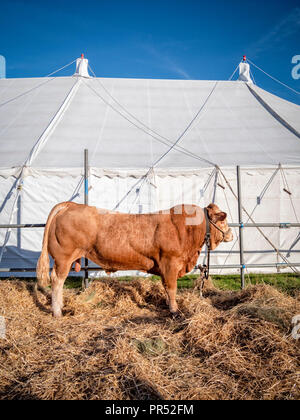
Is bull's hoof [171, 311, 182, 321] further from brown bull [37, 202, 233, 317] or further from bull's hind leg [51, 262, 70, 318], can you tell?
bull's hind leg [51, 262, 70, 318]

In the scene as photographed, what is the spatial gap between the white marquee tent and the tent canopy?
0.02m

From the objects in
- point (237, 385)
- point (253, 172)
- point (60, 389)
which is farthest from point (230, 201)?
point (60, 389)

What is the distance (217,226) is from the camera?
3.35 m

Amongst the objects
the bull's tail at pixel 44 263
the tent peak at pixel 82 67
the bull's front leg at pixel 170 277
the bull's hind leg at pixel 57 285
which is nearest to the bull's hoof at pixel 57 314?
the bull's hind leg at pixel 57 285

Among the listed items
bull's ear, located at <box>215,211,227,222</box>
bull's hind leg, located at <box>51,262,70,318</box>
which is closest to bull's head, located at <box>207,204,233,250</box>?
bull's ear, located at <box>215,211,227,222</box>

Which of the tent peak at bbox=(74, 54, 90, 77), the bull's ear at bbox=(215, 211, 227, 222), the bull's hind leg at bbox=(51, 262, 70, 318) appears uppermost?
the tent peak at bbox=(74, 54, 90, 77)

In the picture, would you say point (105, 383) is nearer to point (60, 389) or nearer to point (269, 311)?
point (60, 389)

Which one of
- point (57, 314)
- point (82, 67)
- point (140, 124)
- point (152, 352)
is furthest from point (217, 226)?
point (82, 67)

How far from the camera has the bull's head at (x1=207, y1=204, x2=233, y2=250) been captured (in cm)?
331

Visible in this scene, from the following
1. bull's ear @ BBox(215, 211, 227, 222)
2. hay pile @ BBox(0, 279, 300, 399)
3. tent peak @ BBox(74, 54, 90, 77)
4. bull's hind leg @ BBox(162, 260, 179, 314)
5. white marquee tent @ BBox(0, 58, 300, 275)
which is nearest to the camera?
hay pile @ BBox(0, 279, 300, 399)

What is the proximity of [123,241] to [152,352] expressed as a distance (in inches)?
48.5

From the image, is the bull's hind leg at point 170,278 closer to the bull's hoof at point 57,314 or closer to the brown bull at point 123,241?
the brown bull at point 123,241

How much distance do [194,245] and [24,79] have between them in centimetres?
876

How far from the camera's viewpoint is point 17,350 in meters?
2.32
